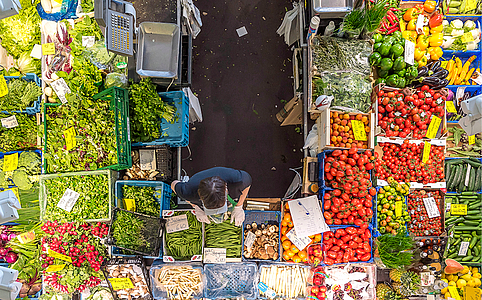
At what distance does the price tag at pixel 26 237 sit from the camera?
3.39m

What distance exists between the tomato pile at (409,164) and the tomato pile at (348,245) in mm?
774

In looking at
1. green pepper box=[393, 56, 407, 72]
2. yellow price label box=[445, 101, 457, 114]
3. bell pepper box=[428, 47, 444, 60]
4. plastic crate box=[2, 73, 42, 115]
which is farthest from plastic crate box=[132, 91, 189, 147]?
yellow price label box=[445, 101, 457, 114]

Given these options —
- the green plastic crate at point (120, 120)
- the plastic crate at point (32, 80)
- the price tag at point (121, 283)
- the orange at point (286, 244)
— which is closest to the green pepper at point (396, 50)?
the orange at point (286, 244)

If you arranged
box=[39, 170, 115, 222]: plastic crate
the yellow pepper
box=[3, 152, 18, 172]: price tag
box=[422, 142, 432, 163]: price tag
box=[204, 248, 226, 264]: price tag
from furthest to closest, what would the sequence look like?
the yellow pepper
box=[3, 152, 18, 172]: price tag
box=[422, 142, 432, 163]: price tag
box=[39, 170, 115, 222]: plastic crate
box=[204, 248, 226, 264]: price tag

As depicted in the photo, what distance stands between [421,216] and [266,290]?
2192 millimetres

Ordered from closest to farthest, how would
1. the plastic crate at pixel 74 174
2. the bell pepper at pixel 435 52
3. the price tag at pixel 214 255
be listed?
the price tag at pixel 214 255 < the plastic crate at pixel 74 174 < the bell pepper at pixel 435 52

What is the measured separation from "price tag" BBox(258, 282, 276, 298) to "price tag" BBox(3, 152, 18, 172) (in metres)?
3.52

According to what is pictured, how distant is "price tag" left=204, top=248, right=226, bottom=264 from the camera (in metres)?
3.16

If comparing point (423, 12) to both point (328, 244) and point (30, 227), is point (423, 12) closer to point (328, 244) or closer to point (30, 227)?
point (328, 244)

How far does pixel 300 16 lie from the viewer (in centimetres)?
378

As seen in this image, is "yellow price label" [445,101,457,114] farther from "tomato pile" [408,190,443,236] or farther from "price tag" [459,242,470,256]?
"price tag" [459,242,470,256]

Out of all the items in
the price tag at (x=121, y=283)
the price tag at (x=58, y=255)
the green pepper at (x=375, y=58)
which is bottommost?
the price tag at (x=121, y=283)

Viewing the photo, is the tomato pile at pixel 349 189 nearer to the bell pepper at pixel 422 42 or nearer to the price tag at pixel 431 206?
the price tag at pixel 431 206

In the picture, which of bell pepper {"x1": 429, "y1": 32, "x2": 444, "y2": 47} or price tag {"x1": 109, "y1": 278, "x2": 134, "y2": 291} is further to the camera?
bell pepper {"x1": 429, "y1": 32, "x2": 444, "y2": 47}
